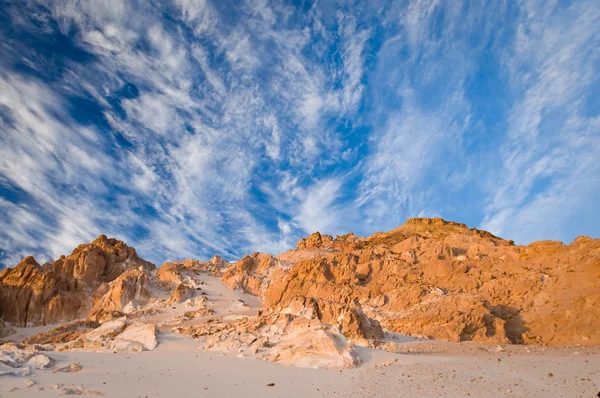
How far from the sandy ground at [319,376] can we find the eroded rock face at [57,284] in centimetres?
3226

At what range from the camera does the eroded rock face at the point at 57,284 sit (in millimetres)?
39719

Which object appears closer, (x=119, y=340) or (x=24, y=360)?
(x=24, y=360)

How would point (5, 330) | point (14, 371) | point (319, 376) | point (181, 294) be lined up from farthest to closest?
point (181, 294) < point (5, 330) < point (319, 376) < point (14, 371)

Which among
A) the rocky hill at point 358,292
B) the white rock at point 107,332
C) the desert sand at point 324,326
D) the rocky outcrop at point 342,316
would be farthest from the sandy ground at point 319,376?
the white rock at point 107,332

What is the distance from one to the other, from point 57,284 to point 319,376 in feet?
137

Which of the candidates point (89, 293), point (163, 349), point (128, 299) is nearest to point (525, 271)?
point (163, 349)

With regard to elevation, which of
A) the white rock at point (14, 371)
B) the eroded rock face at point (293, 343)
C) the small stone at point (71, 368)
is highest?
the eroded rock face at point (293, 343)

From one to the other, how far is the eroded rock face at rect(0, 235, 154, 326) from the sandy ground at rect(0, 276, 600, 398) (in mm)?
32263

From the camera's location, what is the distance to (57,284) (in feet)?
139

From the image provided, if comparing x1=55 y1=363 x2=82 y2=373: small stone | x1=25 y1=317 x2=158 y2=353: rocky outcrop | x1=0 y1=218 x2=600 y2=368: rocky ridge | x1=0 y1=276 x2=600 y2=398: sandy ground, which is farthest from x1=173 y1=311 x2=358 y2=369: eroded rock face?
x1=55 y1=363 x2=82 y2=373: small stone

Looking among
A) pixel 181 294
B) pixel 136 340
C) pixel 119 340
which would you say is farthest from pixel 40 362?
pixel 181 294

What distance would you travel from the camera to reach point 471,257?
3078cm

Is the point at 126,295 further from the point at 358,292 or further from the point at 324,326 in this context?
the point at 324,326

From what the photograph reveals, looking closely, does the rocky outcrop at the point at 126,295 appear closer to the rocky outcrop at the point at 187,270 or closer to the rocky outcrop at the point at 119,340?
the rocky outcrop at the point at 187,270
